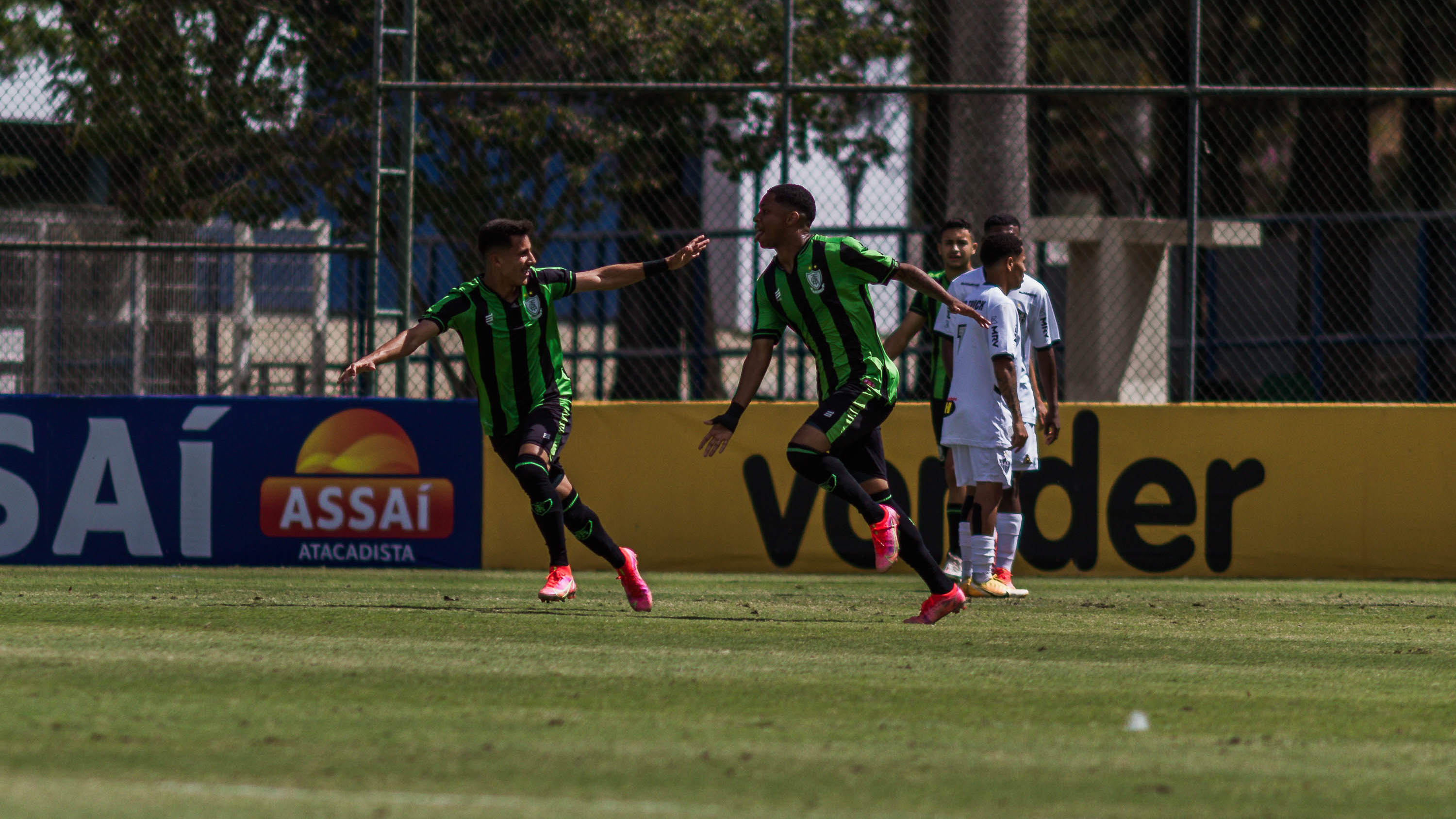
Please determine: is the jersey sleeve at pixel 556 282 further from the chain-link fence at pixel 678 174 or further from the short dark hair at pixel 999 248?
the chain-link fence at pixel 678 174

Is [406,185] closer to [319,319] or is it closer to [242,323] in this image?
[319,319]

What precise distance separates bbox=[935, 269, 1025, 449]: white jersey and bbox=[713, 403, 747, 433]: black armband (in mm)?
1722

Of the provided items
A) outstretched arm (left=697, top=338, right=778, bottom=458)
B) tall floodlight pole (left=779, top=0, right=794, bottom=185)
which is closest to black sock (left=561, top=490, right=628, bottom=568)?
outstretched arm (left=697, top=338, right=778, bottom=458)

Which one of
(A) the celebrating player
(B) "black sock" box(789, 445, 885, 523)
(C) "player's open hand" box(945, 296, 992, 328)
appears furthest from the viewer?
(A) the celebrating player

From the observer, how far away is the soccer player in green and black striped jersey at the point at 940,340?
921cm

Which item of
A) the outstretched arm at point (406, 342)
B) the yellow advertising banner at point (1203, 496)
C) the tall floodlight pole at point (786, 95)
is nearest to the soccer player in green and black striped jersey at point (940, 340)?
the yellow advertising banner at point (1203, 496)

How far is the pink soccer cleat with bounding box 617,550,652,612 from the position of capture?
25.3 feet

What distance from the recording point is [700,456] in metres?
11.0

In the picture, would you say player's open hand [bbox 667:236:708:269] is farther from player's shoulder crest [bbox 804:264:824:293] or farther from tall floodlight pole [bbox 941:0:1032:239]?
tall floodlight pole [bbox 941:0:1032:239]

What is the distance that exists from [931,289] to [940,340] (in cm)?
215

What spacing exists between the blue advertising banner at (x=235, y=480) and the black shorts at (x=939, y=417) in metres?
3.12

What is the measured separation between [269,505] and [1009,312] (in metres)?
5.24

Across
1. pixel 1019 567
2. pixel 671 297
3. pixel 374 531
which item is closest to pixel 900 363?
pixel 671 297

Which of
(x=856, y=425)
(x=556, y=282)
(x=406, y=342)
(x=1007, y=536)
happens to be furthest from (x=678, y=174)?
(x=856, y=425)
